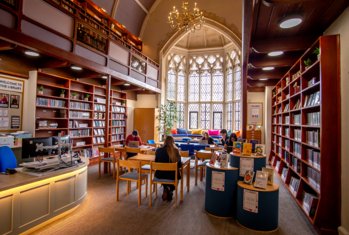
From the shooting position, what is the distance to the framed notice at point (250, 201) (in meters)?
2.83

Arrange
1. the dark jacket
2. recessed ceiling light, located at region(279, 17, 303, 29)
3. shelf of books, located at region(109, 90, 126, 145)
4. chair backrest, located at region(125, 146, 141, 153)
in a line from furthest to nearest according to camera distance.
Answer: shelf of books, located at region(109, 90, 126, 145)
chair backrest, located at region(125, 146, 141, 153)
the dark jacket
recessed ceiling light, located at region(279, 17, 303, 29)

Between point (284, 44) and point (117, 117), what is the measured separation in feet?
22.7

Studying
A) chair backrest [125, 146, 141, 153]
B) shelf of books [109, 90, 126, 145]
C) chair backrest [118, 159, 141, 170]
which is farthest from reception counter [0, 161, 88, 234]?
shelf of books [109, 90, 126, 145]

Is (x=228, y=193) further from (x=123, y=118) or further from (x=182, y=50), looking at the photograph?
(x=182, y=50)

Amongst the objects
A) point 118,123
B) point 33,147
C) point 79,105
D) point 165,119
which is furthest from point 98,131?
point 33,147

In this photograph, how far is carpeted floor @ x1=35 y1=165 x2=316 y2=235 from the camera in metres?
2.84

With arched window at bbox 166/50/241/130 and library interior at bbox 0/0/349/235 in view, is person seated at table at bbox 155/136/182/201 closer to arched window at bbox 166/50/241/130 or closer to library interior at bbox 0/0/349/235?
library interior at bbox 0/0/349/235

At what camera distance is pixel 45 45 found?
14.0 ft

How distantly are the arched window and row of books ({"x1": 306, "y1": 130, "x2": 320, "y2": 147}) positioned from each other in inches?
330

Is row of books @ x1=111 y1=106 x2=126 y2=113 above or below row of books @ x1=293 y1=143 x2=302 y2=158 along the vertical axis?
above

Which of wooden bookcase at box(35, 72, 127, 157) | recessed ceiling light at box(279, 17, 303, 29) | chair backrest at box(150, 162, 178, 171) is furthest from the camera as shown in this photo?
wooden bookcase at box(35, 72, 127, 157)

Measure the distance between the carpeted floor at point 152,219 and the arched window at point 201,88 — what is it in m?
8.33

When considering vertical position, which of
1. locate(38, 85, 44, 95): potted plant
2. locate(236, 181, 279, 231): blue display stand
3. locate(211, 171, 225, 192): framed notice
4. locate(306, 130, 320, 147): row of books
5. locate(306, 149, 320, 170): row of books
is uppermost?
locate(38, 85, 44, 95): potted plant

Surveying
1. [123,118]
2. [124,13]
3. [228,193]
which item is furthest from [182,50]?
[228,193]
